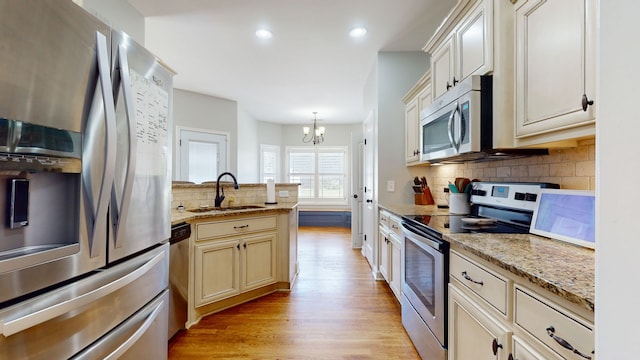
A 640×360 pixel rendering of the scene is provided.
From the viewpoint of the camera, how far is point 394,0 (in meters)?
2.36

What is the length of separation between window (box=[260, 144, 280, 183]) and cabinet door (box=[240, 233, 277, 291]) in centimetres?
436

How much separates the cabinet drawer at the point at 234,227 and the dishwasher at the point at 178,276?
155 millimetres

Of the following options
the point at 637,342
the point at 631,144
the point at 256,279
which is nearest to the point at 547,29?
the point at 631,144

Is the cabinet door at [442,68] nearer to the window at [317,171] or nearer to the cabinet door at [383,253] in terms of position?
the cabinet door at [383,253]

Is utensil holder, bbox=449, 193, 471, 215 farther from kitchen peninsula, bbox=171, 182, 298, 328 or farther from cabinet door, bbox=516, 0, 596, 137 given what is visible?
kitchen peninsula, bbox=171, 182, 298, 328

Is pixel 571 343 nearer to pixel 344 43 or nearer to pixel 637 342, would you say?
pixel 637 342

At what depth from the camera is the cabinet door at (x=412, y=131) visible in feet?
9.43

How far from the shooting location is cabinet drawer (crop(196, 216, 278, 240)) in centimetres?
232

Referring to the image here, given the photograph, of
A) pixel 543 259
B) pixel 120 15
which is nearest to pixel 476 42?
pixel 543 259

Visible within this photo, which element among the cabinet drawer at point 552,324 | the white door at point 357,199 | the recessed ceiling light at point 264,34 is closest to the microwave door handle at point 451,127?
the cabinet drawer at point 552,324

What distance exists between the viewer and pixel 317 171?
7.48 meters

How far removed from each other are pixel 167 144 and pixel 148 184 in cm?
27

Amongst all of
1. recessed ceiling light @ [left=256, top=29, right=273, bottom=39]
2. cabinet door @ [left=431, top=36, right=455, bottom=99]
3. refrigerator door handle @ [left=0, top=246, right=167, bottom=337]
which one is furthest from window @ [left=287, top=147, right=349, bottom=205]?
refrigerator door handle @ [left=0, top=246, right=167, bottom=337]

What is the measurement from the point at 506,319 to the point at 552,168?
0.98 m
